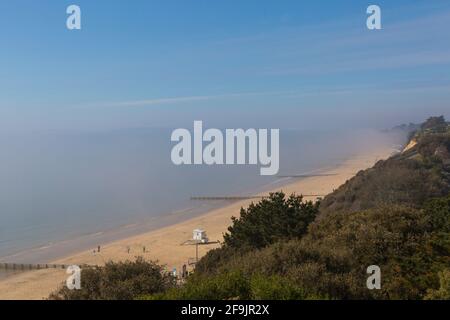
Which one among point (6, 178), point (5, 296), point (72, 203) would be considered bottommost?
point (5, 296)

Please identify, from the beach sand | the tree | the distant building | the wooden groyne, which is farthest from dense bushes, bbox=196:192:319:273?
the wooden groyne

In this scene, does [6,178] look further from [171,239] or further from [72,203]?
[171,239]

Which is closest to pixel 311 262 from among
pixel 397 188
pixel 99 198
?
pixel 397 188

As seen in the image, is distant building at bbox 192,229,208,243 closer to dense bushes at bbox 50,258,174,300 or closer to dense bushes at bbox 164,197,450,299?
dense bushes at bbox 164,197,450,299

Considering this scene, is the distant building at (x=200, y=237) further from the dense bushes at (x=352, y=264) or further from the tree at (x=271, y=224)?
the dense bushes at (x=352, y=264)

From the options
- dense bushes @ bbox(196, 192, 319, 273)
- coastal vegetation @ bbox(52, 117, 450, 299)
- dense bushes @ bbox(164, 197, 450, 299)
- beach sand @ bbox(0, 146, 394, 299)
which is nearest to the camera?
dense bushes @ bbox(164, 197, 450, 299)

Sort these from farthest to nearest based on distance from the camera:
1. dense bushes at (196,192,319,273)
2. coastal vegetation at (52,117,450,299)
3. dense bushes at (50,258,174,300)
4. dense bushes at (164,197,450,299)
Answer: dense bushes at (196,192,319,273), dense bushes at (50,258,174,300), coastal vegetation at (52,117,450,299), dense bushes at (164,197,450,299)

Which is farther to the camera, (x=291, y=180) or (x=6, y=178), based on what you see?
(x=6, y=178)

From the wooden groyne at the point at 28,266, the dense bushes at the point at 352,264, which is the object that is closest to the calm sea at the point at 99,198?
the wooden groyne at the point at 28,266
